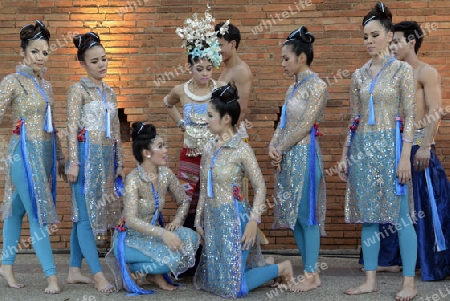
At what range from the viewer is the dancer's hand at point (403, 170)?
3971 millimetres

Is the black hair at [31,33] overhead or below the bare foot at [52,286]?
overhead

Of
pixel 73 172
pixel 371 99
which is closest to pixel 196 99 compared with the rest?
pixel 73 172

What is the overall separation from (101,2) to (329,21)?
2.13 m

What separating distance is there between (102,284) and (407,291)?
203 centimetres

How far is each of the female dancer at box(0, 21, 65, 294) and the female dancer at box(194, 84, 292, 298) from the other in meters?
1.10

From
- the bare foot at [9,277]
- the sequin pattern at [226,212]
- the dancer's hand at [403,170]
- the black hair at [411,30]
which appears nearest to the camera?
the dancer's hand at [403,170]

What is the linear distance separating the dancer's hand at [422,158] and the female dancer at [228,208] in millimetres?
1227

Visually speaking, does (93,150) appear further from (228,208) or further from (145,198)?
(228,208)

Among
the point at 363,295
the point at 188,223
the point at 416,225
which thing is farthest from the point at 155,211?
the point at 416,225

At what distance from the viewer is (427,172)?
470 cm

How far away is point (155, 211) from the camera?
4375 mm

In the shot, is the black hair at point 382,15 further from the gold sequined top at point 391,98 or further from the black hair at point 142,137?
the black hair at point 142,137

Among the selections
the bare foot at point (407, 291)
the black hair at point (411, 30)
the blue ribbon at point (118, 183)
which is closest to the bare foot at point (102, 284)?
the blue ribbon at point (118, 183)

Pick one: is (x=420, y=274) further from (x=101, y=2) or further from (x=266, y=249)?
(x=101, y=2)
